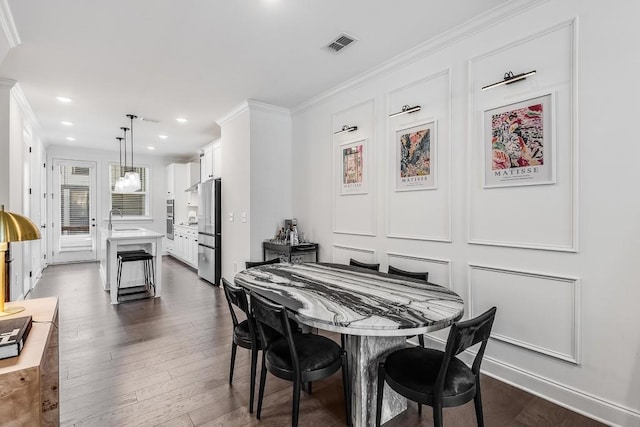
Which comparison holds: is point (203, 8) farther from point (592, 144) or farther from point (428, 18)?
point (592, 144)

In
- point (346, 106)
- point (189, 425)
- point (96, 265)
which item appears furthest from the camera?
point (96, 265)

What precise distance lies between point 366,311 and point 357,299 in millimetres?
230

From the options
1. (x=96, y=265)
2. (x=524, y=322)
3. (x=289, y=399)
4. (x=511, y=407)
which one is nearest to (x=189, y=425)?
(x=289, y=399)

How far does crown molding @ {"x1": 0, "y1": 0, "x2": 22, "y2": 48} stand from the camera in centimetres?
237

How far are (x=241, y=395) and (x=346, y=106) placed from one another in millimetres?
3173

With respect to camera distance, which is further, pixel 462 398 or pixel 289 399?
pixel 289 399

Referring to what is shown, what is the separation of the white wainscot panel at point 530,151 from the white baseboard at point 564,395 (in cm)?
93

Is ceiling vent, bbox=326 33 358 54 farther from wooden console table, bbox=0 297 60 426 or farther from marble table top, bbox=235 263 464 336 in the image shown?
wooden console table, bbox=0 297 60 426

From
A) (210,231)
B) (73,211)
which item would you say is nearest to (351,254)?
(210,231)

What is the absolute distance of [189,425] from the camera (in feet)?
6.49

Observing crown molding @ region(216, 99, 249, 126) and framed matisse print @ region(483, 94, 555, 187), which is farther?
crown molding @ region(216, 99, 249, 126)

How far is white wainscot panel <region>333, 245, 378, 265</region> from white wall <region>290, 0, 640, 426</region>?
0.31 m

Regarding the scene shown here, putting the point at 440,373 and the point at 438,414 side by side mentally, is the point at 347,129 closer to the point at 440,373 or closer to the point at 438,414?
the point at 440,373

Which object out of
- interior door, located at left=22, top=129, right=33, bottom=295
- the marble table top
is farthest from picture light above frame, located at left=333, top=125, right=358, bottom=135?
interior door, located at left=22, top=129, right=33, bottom=295
